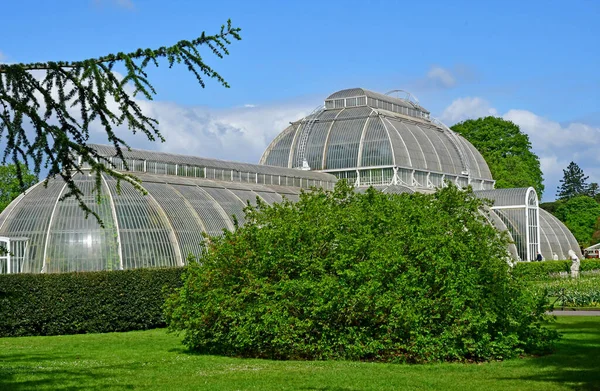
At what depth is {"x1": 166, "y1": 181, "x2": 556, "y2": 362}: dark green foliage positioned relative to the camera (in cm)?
1814

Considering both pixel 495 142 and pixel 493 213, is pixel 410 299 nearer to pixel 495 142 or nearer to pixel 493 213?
pixel 493 213

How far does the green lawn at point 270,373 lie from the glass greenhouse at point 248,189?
15.9 ft

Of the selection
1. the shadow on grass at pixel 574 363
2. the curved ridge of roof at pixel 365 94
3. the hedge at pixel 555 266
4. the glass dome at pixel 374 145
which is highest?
the curved ridge of roof at pixel 365 94

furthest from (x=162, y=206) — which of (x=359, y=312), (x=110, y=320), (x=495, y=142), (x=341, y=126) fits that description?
(x=495, y=142)

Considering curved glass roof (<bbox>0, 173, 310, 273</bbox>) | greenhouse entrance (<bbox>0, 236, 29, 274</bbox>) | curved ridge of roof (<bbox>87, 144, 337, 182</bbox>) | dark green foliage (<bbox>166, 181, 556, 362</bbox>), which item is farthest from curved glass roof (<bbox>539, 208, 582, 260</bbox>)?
dark green foliage (<bbox>166, 181, 556, 362</bbox>)

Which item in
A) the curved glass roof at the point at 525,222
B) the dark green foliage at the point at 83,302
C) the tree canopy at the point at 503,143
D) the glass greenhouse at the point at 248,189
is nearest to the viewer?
the dark green foliage at the point at 83,302

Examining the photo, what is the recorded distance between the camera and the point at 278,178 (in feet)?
168

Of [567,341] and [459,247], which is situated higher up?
[459,247]

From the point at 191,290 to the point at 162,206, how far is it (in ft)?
49.4

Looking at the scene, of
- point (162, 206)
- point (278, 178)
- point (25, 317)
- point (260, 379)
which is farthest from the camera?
point (278, 178)

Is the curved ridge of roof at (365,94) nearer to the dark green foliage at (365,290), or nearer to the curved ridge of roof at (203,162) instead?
the curved ridge of roof at (203,162)

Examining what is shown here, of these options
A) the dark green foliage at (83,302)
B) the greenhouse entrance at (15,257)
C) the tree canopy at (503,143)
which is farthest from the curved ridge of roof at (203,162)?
the tree canopy at (503,143)

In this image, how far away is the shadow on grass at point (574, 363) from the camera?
14.8 meters

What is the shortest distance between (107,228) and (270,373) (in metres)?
18.3
